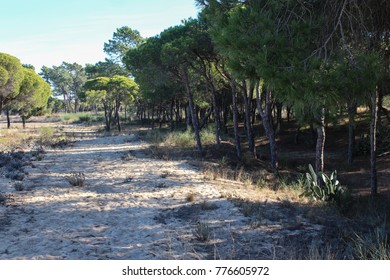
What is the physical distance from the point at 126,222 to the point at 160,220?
0.66 meters

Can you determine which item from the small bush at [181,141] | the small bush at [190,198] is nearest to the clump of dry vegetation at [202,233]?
the small bush at [190,198]

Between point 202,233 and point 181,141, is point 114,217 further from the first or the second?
point 181,141

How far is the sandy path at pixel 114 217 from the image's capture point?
202 inches

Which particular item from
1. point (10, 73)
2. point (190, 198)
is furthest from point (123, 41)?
point (190, 198)

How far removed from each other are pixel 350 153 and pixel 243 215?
12960 mm

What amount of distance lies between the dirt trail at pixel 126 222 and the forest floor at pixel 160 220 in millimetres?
15

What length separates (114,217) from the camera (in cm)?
685

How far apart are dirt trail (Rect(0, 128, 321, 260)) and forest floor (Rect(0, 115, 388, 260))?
0.02m

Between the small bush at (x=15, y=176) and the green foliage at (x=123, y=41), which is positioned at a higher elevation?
the green foliage at (x=123, y=41)

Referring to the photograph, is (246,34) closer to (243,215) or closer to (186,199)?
(243,215)

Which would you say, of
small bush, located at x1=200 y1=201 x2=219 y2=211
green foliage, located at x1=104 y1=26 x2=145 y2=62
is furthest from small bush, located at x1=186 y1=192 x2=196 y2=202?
green foliage, located at x1=104 y1=26 x2=145 y2=62

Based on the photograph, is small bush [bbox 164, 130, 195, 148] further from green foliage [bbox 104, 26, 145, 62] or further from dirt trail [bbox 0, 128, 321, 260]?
green foliage [bbox 104, 26, 145, 62]

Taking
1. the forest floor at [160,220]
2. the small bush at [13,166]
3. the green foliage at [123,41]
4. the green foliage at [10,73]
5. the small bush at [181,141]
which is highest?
the green foliage at [123,41]

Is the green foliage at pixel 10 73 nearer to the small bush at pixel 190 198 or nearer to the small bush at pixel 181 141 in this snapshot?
the small bush at pixel 181 141
